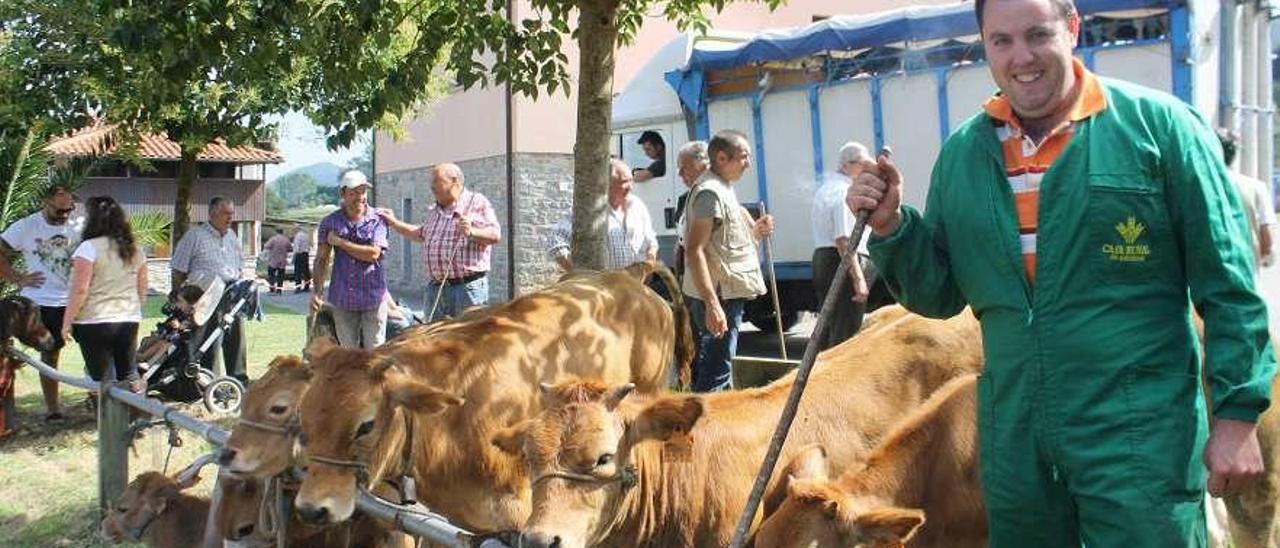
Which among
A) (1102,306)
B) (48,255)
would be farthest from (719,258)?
(48,255)

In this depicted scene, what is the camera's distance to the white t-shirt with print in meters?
10.3

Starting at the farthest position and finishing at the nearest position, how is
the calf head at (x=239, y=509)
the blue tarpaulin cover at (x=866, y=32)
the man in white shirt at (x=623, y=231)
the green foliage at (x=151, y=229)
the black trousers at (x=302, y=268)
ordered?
1. the black trousers at (x=302, y=268)
2. the green foliage at (x=151, y=229)
3. the blue tarpaulin cover at (x=866, y=32)
4. the man in white shirt at (x=623, y=231)
5. the calf head at (x=239, y=509)

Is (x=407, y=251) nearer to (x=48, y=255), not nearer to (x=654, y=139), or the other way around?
(x=654, y=139)

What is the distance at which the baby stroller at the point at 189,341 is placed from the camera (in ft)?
35.4

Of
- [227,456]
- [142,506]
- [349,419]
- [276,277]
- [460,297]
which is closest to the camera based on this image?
[349,419]

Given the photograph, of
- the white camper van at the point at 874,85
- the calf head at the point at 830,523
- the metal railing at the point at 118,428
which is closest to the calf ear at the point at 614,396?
the calf head at the point at 830,523

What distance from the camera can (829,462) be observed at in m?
4.69

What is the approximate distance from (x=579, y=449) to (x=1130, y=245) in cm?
186

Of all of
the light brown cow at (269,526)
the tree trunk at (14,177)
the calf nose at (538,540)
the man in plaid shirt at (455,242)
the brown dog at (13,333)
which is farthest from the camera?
the tree trunk at (14,177)

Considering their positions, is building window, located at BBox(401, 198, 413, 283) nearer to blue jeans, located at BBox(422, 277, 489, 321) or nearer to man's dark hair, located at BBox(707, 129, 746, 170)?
blue jeans, located at BBox(422, 277, 489, 321)

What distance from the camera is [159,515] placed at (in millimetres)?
6141

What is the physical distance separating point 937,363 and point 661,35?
75.7 ft

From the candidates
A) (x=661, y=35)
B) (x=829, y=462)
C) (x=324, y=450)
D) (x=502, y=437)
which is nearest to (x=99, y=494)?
(x=324, y=450)

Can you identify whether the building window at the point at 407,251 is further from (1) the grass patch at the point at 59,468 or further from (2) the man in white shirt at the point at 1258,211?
(2) the man in white shirt at the point at 1258,211
